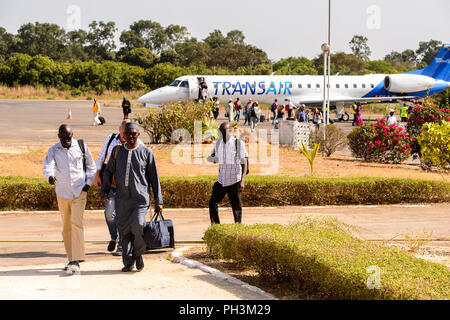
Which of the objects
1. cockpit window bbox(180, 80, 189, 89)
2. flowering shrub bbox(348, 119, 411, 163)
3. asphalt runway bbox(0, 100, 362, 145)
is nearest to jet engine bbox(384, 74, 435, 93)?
asphalt runway bbox(0, 100, 362, 145)

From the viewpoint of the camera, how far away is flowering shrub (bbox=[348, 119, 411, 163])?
20.4 metres

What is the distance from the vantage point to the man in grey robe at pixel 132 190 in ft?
24.7

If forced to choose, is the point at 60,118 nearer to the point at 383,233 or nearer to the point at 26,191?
the point at 26,191

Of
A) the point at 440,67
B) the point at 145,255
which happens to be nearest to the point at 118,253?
the point at 145,255

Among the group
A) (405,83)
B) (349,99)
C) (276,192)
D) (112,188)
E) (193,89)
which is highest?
(405,83)

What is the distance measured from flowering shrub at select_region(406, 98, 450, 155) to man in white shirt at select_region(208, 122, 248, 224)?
12228 millimetres

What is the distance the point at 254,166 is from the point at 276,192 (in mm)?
5517

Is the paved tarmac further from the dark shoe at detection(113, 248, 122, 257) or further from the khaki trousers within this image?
the khaki trousers

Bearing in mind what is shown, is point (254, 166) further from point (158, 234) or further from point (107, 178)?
point (107, 178)

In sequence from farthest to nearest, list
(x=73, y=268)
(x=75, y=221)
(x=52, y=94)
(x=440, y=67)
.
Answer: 1. (x=52, y=94)
2. (x=440, y=67)
3. (x=75, y=221)
4. (x=73, y=268)

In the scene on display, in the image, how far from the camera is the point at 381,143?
812 inches

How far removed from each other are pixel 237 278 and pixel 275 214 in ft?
16.1

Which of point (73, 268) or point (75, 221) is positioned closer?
point (73, 268)
